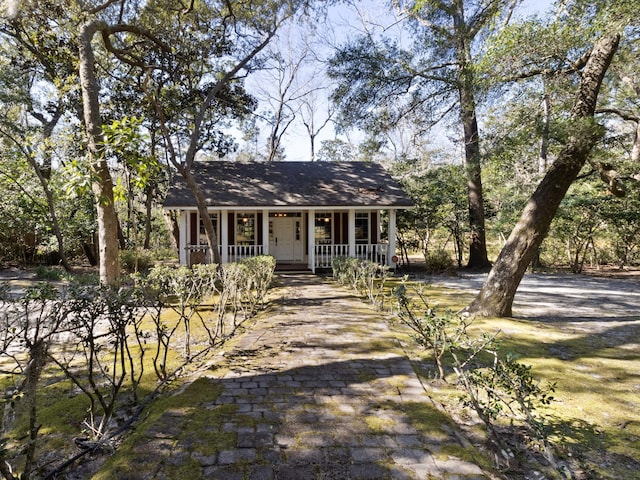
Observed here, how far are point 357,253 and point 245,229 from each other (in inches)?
207

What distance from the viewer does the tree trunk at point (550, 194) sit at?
5.89 metres

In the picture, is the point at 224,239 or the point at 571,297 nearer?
the point at 571,297

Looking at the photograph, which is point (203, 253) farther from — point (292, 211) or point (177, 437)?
point (177, 437)

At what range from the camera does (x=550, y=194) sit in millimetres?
6238

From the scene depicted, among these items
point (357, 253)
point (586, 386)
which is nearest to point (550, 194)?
point (586, 386)

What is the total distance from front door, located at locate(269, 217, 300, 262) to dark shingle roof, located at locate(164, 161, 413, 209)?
1.68 metres

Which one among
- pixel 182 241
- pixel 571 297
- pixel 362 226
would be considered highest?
pixel 362 226

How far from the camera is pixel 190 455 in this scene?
2.46m

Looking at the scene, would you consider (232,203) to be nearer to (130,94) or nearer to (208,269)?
(130,94)

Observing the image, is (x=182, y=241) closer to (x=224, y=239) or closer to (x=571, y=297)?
(x=224, y=239)

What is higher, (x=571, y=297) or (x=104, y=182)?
(x=104, y=182)

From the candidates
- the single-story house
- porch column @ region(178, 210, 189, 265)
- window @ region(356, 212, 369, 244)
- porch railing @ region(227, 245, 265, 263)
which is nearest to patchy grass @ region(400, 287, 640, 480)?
the single-story house

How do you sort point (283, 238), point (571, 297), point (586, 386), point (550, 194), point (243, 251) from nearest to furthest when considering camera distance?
point (586, 386)
point (550, 194)
point (571, 297)
point (243, 251)
point (283, 238)

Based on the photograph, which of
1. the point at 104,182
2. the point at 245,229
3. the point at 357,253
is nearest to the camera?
the point at 104,182
